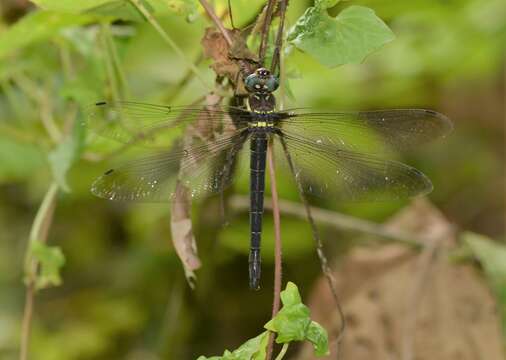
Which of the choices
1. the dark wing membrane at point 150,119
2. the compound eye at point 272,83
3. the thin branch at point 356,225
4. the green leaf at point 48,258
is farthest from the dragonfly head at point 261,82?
the thin branch at point 356,225

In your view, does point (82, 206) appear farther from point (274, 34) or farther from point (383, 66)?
point (274, 34)

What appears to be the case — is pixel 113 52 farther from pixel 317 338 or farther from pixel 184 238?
pixel 317 338

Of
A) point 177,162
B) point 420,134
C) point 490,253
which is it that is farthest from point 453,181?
point 177,162

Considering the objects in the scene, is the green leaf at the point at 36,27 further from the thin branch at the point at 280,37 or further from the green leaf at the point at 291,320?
the green leaf at the point at 291,320

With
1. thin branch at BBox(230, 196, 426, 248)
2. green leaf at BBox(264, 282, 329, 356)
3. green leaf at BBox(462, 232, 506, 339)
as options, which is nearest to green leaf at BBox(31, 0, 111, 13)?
green leaf at BBox(264, 282, 329, 356)

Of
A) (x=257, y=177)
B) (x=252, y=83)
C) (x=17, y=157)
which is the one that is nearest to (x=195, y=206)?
(x=17, y=157)
